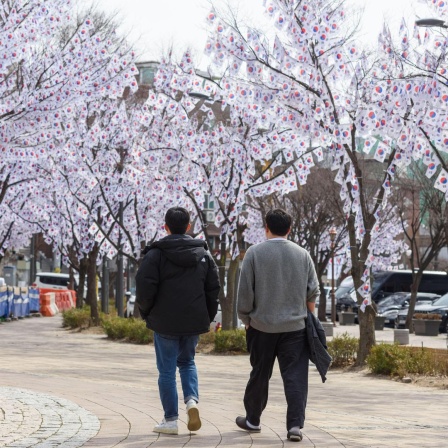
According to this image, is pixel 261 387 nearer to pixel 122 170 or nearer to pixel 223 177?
pixel 223 177

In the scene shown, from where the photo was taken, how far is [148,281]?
788 cm

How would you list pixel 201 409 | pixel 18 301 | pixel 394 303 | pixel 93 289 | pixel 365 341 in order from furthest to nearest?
pixel 394 303, pixel 18 301, pixel 93 289, pixel 365 341, pixel 201 409

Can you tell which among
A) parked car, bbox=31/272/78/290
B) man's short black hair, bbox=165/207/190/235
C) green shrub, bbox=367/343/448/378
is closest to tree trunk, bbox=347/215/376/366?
green shrub, bbox=367/343/448/378

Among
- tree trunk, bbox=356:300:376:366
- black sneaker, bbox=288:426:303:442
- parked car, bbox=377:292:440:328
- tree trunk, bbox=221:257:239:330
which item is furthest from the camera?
parked car, bbox=377:292:440:328

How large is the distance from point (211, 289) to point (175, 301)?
1.07 feet

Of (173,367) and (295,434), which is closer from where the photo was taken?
(295,434)

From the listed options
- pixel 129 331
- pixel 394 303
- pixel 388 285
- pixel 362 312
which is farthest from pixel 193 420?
pixel 388 285

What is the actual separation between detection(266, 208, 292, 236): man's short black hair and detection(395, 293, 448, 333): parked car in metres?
30.6

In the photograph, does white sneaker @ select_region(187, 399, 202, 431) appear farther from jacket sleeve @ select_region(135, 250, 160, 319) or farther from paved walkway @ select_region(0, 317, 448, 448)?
jacket sleeve @ select_region(135, 250, 160, 319)

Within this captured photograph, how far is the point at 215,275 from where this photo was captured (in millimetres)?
8117

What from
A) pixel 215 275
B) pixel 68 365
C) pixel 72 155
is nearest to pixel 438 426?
pixel 215 275

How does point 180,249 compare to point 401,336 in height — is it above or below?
above

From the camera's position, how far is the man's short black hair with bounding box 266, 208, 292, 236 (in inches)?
319

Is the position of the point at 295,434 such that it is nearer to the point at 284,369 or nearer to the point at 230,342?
the point at 284,369
